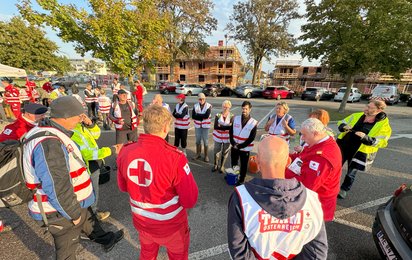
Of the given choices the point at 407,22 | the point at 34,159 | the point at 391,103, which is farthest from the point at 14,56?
the point at 391,103

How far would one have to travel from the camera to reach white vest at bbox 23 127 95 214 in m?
1.67

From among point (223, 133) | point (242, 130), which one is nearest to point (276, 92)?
point (223, 133)

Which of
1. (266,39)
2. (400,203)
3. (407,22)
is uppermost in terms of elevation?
(266,39)

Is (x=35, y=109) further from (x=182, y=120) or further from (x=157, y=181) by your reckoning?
(x=182, y=120)

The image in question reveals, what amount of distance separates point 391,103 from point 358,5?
54.0 feet

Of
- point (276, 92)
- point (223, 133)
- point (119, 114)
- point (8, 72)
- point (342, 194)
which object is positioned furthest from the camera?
point (276, 92)

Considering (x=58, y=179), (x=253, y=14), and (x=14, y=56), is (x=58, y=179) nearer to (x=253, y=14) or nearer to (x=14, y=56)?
(x=253, y=14)

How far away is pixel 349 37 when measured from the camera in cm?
1093

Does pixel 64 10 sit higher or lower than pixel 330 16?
lower

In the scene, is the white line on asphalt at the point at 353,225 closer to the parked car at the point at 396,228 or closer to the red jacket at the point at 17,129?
the parked car at the point at 396,228

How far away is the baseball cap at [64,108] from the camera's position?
1.84 meters

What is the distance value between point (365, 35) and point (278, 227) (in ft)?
46.3

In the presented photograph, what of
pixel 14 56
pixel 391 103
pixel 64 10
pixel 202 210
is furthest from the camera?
pixel 14 56

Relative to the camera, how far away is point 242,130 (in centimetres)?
398
